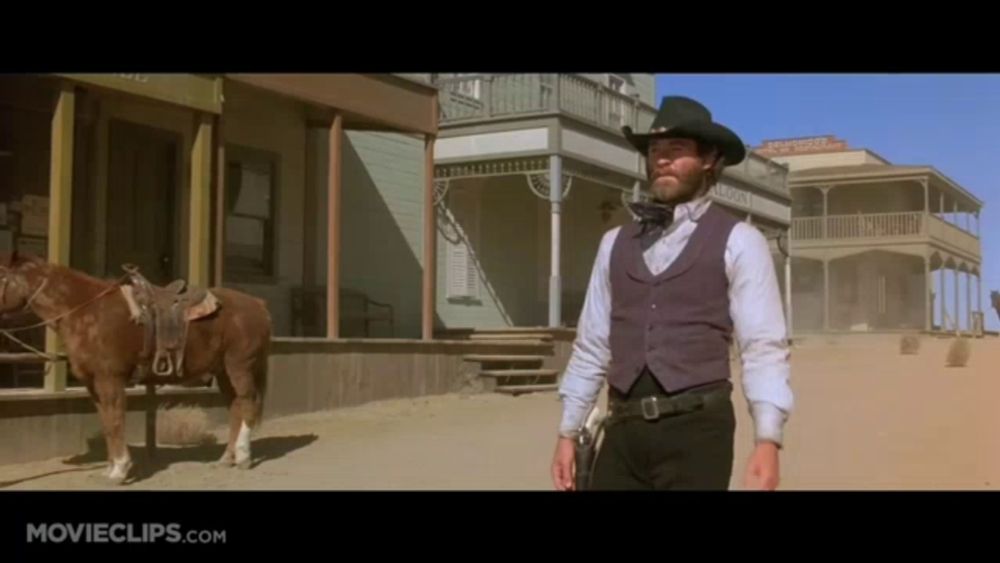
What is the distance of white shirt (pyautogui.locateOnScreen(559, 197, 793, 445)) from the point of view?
260 centimetres

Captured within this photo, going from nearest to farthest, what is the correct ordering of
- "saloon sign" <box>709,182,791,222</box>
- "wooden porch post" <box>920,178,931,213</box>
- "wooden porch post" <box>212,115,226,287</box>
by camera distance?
1. "wooden porch post" <box>920,178,931,213</box>
2. "wooden porch post" <box>212,115,226,287</box>
3. "saloon sign" <box>709,182,791,222</box>

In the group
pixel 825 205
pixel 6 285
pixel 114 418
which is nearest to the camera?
pixel 6 285

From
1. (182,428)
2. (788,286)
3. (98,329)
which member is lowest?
(182,428)

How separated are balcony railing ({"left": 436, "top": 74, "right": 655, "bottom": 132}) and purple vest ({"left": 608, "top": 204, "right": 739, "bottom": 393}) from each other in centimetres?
748

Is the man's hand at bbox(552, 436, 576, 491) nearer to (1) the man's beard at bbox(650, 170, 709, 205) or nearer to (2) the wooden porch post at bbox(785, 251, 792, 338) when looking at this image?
(1) the man's beard at bbox(650, 170, 709, 205)

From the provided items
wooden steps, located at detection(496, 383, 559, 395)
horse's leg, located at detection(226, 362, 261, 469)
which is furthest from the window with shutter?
horse's leg, located at detection(226, 362, 261, 469)

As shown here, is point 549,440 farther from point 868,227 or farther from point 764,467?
point 764,467

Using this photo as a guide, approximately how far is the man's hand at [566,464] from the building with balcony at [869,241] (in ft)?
10.2

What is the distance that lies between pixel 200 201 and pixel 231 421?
1.91 metres

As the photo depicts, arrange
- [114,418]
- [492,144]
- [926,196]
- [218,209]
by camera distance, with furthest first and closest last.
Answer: [492,144] < [218,209] < [926,196] < [114,418]

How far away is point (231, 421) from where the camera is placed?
18.8 ft

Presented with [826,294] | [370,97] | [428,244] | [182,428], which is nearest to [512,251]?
[428,244]
